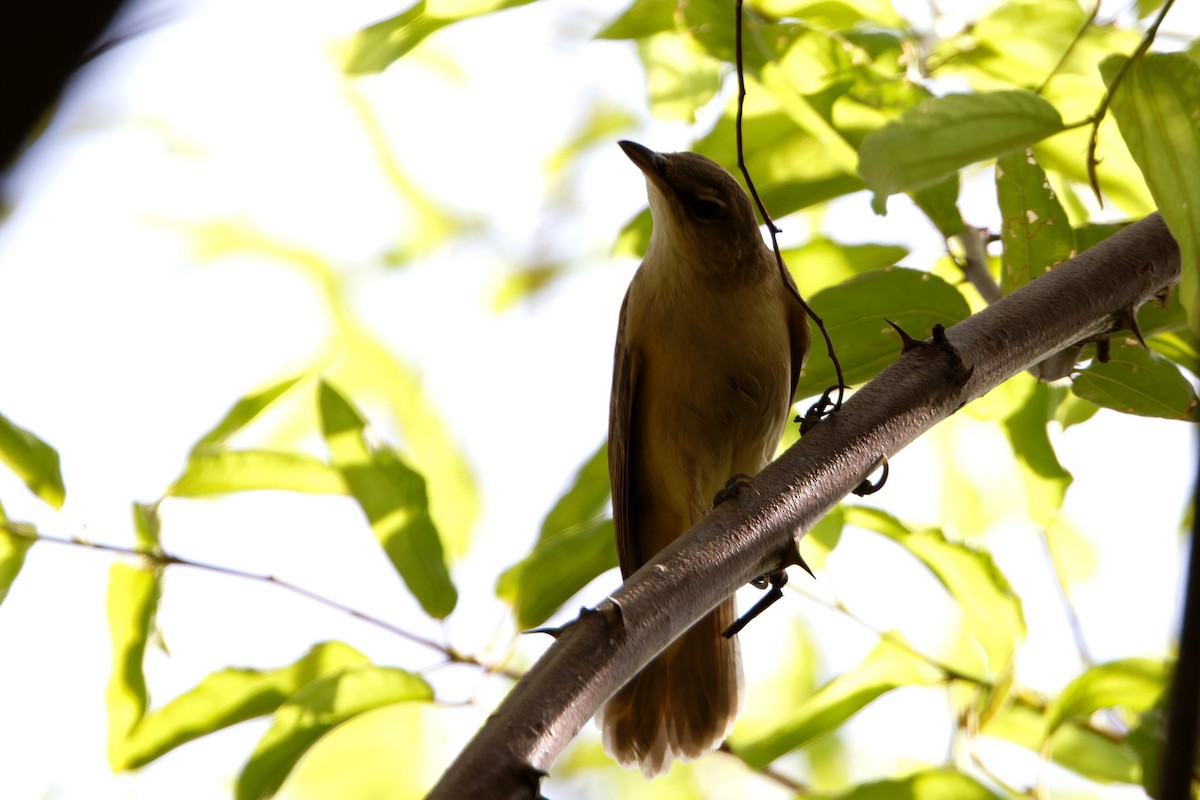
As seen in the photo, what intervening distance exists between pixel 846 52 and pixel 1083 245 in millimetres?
678

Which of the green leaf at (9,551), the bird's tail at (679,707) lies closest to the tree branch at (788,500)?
the green leaf at (9,551)

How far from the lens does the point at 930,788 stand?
2461 mm

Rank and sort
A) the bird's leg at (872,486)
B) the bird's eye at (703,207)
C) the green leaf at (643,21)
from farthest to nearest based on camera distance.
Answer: the bird's eye at (703,207), the green leaf at (643,21), the bird's leg at (872,486)

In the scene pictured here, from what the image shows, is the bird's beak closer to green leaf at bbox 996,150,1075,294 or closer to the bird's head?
the bird's head

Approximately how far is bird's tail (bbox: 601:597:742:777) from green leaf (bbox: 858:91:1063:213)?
2.02 m

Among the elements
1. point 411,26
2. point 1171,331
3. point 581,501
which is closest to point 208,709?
point 581,501

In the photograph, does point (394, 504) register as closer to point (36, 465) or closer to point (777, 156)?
point (36, 465)

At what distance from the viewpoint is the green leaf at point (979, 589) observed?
2.77 metres

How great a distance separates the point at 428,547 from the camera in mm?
2844

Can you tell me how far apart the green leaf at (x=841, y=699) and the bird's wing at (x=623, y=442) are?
2.36 ft

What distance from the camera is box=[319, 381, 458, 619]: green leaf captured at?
9.27 feet

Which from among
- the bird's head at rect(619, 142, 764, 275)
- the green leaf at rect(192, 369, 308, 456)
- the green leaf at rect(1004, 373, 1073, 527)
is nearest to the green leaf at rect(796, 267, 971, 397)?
the green leaf at rect(1004, 373, 1073, 527)

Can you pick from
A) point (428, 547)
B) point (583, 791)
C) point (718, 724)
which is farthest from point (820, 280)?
point (583, 791)

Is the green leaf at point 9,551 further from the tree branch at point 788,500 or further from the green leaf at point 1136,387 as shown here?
the green leaf at point 1136,387
